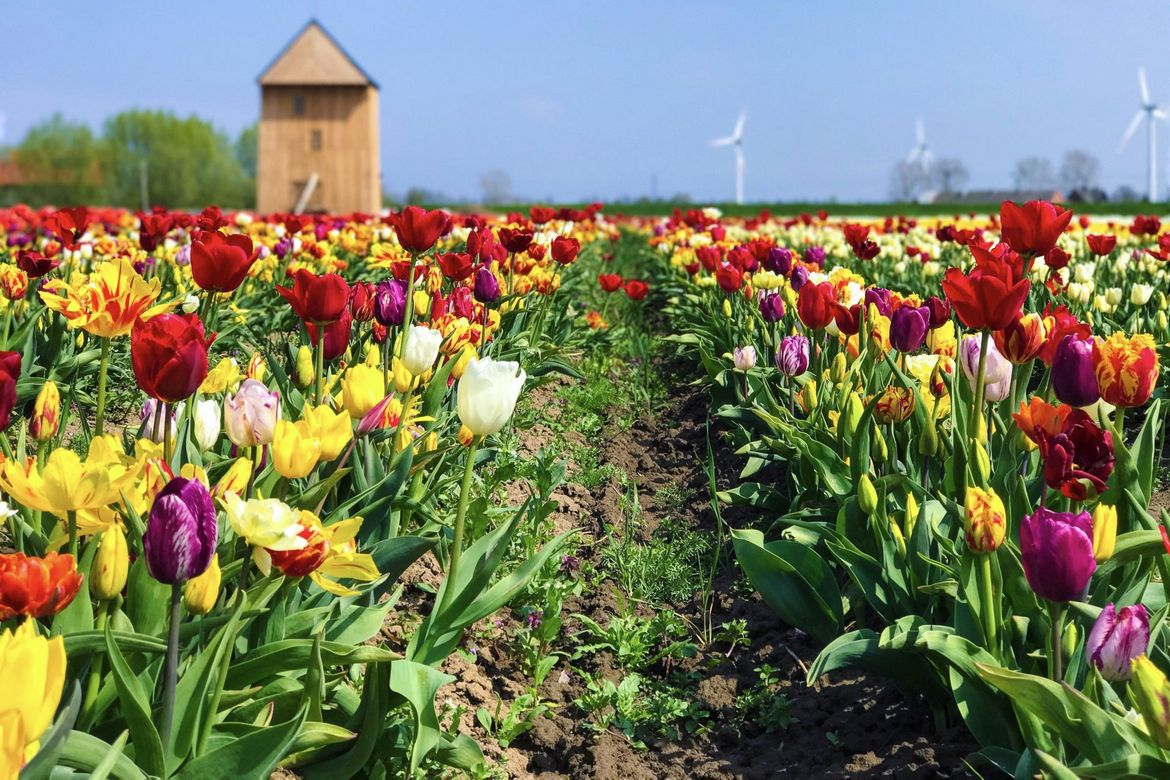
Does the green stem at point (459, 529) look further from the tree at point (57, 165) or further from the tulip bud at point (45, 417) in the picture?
the tree at point (57, 165)

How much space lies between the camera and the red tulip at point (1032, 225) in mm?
2777

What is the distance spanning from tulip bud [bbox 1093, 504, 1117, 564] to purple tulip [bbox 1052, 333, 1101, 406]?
0.36 metres

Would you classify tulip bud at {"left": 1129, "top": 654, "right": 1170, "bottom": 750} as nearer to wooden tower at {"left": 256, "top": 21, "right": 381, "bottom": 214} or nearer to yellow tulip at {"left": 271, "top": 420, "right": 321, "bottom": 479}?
yellow tulip at {"left": 271, "top": 420, "right": 321, "bottom": 479}

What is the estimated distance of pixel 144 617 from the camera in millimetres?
1995

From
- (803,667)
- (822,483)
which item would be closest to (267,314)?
(822,483)

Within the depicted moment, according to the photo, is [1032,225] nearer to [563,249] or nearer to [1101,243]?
[563,249]

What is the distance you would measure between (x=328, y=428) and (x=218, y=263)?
29.2 inches

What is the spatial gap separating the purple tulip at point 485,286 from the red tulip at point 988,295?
2.15m

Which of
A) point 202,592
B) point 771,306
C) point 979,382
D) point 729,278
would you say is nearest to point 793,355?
point 771,306

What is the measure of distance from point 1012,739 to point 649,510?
2388 mm

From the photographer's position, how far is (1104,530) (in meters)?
1.96

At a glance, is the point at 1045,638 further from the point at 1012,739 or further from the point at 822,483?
the point at 822,483

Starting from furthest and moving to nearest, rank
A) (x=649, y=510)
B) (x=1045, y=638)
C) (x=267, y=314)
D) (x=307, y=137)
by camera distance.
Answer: (x=307, y=137), (x=267, y=314), (x=649, y=510), (x=1045, y=638)

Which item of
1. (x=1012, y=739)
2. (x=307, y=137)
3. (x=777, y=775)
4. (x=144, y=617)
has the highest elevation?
(x=307, y=137)
